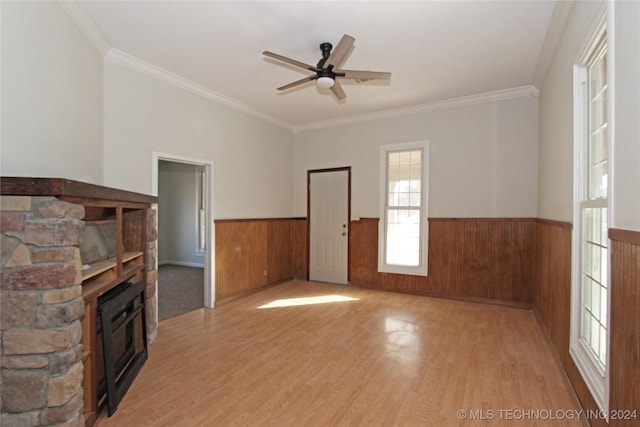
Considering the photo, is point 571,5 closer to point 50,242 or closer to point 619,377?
point 619,377

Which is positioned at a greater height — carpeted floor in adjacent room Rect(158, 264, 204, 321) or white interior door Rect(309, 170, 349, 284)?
white interior door Rect(309, 170, 349, 284)

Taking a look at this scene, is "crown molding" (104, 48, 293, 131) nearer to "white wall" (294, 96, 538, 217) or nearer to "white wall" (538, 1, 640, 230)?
"white wall" (294, 96, 538, 217)

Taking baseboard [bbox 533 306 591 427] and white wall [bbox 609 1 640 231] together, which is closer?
white wall [bbox 609 1 640 231]

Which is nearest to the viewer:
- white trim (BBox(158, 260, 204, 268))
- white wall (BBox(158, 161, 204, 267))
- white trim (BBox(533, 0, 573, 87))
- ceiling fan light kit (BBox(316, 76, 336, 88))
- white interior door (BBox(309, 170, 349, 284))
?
white trim (BBox(533, 0, 573, 87))

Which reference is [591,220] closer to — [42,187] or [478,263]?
[478,263]

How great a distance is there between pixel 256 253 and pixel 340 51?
11.1ft

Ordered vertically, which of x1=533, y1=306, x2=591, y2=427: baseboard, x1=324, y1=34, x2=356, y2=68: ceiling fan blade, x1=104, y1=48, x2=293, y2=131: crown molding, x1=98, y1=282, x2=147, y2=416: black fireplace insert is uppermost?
x1=104, y1=48, x2=293, y2=131: crown molding

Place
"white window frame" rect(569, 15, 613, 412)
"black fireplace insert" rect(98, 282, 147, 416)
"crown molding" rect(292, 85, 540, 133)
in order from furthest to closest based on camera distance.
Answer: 1. "crown molding" rect(292, 85, 540, 133)
2. "white window frame" rect(569, 15, 613, 412)
3. "black fireplace insert" rect(98, 282, 147, 416)

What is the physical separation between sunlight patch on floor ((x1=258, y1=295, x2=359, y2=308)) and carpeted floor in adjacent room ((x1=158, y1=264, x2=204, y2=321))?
3.34 ft

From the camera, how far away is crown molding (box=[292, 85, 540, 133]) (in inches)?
161

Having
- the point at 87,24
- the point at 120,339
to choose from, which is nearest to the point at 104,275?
the point at 120,339

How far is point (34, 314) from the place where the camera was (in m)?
1.52

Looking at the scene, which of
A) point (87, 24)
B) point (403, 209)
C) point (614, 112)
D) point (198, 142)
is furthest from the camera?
point (403, 209)

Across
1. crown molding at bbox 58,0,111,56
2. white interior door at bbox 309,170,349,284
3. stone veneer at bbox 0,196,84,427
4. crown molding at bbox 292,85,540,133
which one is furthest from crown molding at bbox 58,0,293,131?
stone veneer at bbox 0,196,84,427
